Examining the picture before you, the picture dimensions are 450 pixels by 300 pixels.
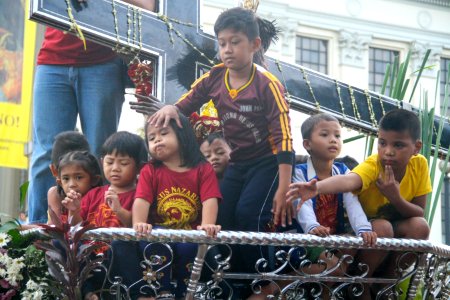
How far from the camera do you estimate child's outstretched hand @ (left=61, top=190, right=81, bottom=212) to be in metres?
5.28

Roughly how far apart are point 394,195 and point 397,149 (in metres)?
0.28

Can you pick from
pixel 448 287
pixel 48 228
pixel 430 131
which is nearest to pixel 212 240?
pixel 48 228

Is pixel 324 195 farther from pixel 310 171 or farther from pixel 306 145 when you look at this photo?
pixel 306 145

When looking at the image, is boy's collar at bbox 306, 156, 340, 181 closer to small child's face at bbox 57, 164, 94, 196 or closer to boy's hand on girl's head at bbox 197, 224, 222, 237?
boy's hand on girl's head at bbox 197, 224, 222, 237

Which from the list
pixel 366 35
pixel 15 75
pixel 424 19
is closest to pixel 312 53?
pixel 366 35

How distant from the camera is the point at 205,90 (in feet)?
19.7

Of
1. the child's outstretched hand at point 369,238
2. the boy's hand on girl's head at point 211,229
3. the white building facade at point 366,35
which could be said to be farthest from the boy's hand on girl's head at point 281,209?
the white building facade at point 366,35

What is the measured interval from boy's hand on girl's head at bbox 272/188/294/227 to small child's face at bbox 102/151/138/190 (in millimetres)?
825

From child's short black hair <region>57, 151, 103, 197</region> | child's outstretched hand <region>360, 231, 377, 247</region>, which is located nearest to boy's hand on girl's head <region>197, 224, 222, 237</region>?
child's outstretched hand <region>360, 231, 377, 247</region>

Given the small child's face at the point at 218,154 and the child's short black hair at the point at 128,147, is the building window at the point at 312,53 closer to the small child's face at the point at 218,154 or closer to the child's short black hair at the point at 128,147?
the small child's face at the point at 218,154

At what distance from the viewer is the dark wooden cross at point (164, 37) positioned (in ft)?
19.7

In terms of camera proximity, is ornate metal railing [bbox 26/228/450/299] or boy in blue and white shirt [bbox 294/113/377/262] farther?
boy in blue and white shirt [bbox 294/113/377/262]

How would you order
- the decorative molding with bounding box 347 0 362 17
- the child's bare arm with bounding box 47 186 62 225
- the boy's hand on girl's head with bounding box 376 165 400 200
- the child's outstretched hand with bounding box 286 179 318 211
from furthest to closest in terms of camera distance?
the decorative molding with bounding box 347 0 362 17 < the child's bare arm with bounding box 47 186 62 225 < the boy's hand on girl's head with bounding box 376 165 400 200 < the child's outstretched hand with bounding box 286 179 318 211

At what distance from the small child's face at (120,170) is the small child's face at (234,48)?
85 cm
